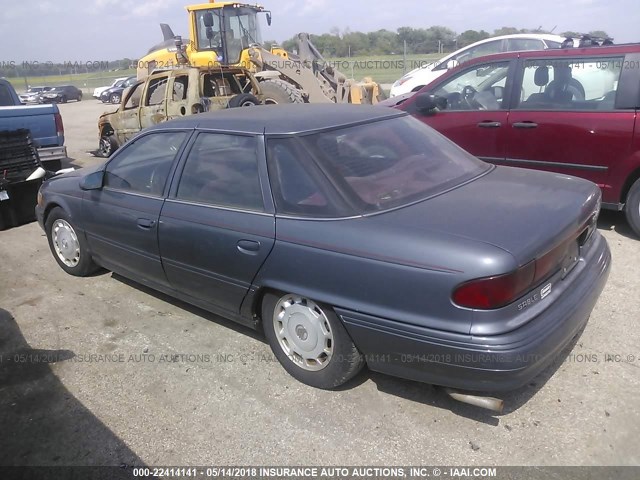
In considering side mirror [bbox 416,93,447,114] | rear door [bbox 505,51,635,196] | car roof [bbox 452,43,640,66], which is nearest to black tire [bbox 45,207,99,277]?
side mirror [bbox 416,93,447,114]

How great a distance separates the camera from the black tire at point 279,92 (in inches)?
429

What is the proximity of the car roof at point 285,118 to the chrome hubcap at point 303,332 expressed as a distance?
1.02m

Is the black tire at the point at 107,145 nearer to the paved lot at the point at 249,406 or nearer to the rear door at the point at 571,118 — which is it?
the paved lot at the point at 249,406

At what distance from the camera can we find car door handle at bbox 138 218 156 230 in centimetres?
381

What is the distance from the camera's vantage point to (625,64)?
5109mm

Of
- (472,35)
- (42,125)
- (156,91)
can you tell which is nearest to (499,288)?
(42,125)

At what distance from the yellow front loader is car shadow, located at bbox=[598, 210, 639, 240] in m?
7.46

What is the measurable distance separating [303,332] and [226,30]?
1207 centimetres

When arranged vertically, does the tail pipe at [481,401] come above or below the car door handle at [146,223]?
below

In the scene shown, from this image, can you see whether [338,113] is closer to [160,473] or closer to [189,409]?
[189,409]

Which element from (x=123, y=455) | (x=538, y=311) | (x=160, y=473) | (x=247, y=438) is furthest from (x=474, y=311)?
(x=123, y=455)

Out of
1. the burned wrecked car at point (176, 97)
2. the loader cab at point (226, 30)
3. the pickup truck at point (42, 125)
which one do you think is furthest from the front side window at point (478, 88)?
the loader cab at point (226, 30)

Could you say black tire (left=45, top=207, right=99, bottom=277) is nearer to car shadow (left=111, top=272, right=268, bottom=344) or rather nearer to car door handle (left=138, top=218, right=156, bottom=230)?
car shadow (left=111, top=272, right=268, bottom=344)

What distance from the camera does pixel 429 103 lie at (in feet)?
20.0
